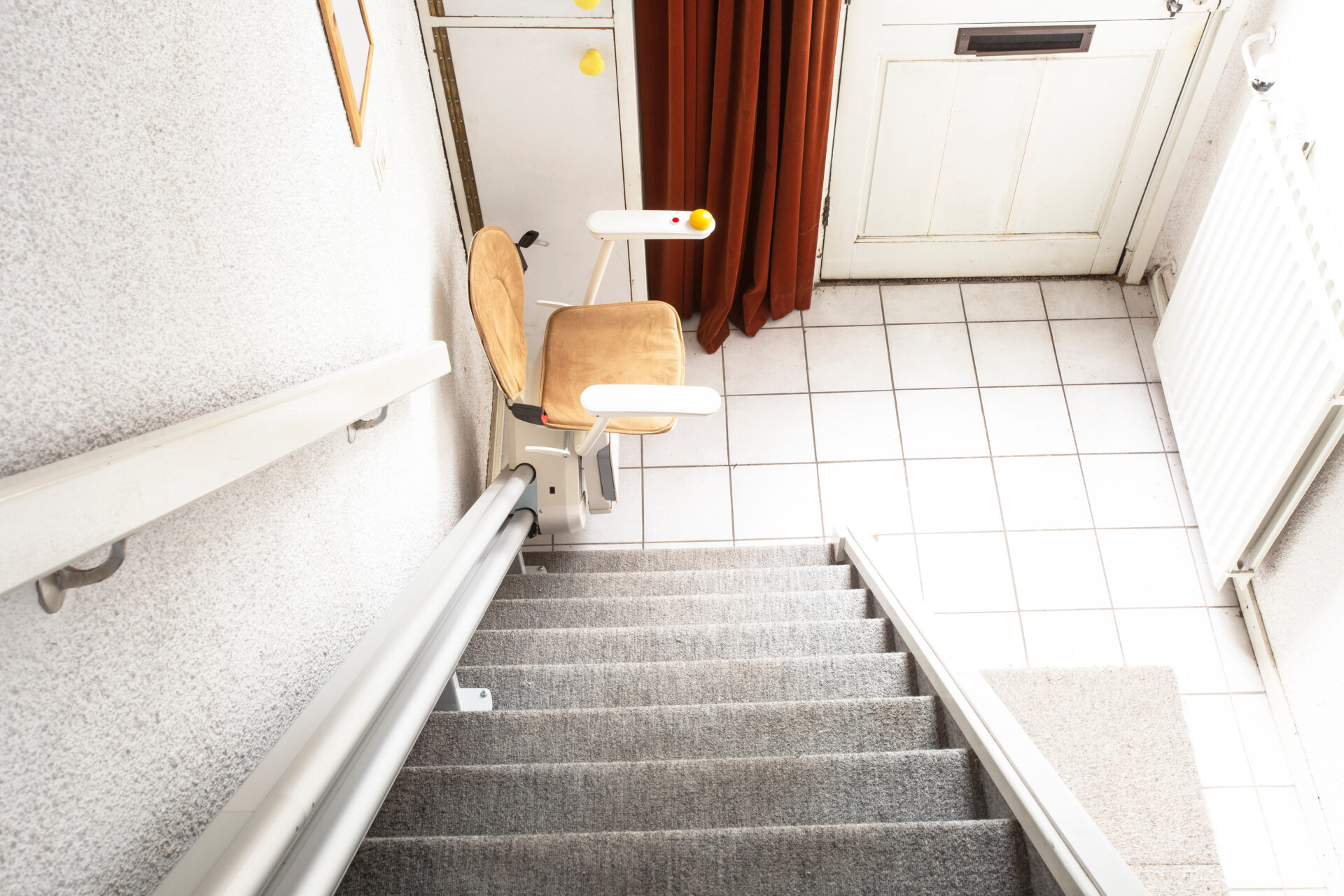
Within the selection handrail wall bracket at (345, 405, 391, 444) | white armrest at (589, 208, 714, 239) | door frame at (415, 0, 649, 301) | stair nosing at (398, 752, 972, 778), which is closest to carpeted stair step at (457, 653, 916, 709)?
stair nosing at (398, 752, 972, 778)

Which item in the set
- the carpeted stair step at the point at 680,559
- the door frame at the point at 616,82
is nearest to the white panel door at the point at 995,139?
the door frame at the point at 616,82

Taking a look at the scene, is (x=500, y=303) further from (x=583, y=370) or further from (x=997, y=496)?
(x=997, y=496)

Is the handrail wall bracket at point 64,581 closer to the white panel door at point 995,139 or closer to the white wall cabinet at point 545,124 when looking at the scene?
the white wall cabinet at point 545,124

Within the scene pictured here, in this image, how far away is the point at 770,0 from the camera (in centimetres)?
255

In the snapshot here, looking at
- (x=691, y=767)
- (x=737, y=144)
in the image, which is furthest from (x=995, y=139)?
(x=691, y=767)

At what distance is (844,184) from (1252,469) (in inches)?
64.8

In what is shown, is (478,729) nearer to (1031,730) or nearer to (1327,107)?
(1031,730)

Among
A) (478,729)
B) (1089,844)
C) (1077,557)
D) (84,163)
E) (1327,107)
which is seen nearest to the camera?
(84,163)

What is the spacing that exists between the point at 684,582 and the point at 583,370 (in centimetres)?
68

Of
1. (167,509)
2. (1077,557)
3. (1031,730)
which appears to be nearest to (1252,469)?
(1077,557)

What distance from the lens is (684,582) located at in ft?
8.11

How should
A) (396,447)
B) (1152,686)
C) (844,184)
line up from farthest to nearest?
(844,184)
(1152,686)
(396,447)

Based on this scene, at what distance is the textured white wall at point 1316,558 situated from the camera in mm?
2217

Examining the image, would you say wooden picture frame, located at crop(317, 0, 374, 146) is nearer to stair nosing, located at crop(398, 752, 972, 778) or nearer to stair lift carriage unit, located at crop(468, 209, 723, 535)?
stair lift carriage unit, located at crop(468, 209, 723, 535)
